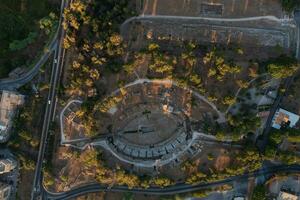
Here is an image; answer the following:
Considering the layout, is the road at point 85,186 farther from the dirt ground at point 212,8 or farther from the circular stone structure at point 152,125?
the dirt ground at point 212,8

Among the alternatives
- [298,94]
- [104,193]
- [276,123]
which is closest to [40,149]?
[104,193]

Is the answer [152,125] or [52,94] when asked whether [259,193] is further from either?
[52,94]

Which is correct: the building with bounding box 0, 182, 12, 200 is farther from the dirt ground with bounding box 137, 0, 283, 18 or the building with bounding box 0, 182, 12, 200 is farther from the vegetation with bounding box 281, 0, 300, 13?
the vegetation with bounding box 281, 0, 300, 13

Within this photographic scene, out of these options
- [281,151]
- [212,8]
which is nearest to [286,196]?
[281,151]

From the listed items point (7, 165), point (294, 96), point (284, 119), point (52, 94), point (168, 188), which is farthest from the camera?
point (52, 94)

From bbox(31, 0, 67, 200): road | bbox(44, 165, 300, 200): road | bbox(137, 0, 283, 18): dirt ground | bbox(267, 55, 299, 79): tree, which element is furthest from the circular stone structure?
bbox(267, 55, 299, 79): tree

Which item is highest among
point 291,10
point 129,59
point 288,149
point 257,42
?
point 291,10

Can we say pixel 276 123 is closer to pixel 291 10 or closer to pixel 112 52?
pixel 291 10
